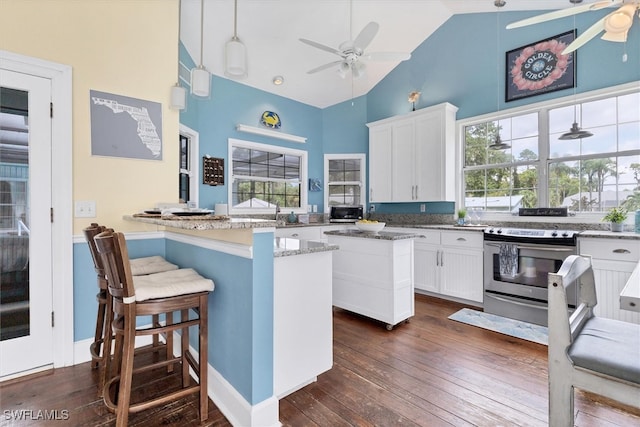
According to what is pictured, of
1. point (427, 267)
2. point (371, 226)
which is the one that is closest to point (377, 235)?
point (371, 226)

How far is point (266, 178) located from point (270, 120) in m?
0.96

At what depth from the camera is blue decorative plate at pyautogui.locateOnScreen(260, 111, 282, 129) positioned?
15.8 ft

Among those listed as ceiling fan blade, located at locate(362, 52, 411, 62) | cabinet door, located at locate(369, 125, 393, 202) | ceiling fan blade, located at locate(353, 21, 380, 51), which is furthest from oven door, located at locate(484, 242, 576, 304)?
ceiling fan blade, located at locate(353, 21, 380, 51)

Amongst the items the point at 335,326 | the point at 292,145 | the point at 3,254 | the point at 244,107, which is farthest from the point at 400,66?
the point at 3,254

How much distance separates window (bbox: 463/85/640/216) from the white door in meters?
4.38

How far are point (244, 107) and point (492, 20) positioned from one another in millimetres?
3687

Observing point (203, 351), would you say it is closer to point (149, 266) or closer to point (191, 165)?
point (149, 266)

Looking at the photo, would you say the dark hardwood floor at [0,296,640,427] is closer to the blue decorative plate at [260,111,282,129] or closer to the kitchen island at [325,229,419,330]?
the kitchen island at [325,229,419,330]

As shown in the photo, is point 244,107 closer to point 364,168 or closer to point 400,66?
point 364,168

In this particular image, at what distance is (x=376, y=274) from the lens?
9.49 ft

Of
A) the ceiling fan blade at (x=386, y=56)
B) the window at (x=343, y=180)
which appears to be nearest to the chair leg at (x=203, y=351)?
the ceiling fan blade at (x=386, y=56)

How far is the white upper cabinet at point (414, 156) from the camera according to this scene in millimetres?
4133

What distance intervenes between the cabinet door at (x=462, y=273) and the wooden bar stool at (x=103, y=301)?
3073mm

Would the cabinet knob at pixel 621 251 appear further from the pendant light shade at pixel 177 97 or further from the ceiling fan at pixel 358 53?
the pendant light shade at pixel 177 97
